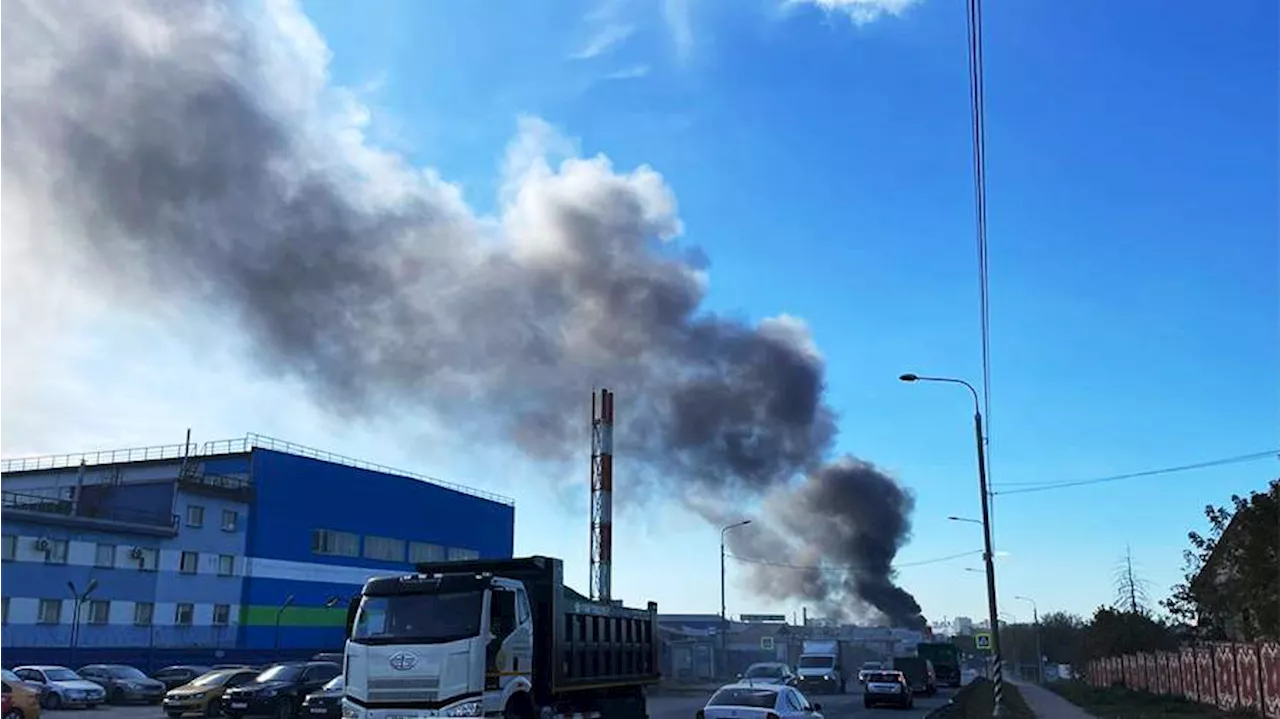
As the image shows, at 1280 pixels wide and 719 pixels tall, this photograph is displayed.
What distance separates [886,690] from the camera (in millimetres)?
38219

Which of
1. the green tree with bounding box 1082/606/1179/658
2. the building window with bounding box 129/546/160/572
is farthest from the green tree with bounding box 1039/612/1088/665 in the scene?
the building window with bounding box 129/546/160/572

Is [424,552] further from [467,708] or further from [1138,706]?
[467,708]

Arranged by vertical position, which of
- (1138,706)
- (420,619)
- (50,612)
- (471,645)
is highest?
(50,612)

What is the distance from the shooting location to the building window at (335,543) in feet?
204

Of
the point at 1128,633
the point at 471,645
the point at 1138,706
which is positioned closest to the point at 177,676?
the point at 471,645

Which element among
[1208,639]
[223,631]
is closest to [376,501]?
[223,631]

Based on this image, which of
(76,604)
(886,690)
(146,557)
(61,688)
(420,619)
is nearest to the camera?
(420,619)

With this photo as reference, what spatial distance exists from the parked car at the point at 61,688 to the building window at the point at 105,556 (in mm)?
13872

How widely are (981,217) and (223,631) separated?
48711 millimetres

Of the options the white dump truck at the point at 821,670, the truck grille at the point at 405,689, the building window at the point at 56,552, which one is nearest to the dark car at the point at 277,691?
the truck grille at the point at 405,689

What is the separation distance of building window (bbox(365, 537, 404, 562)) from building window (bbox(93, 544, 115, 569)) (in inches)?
734

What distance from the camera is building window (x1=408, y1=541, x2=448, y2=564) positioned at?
70312 mm

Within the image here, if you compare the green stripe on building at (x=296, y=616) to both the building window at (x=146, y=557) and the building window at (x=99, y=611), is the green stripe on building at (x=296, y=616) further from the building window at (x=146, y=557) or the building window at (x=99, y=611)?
the building window at (x=99, y=611)

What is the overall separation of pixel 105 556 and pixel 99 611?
2.53 meters
